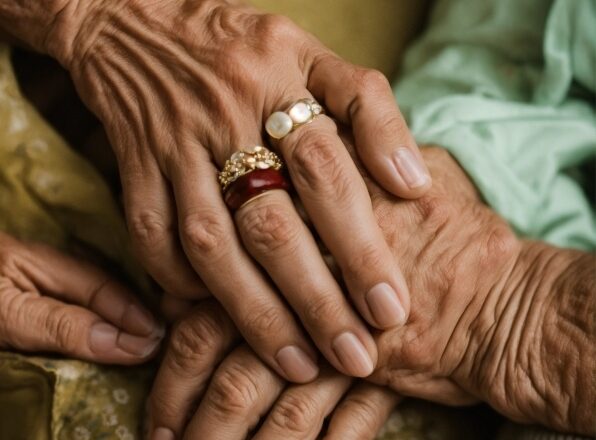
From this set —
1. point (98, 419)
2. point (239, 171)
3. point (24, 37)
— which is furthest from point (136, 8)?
point (98, 419)

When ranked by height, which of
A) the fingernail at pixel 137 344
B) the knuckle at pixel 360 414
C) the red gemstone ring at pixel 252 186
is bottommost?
the knuckle at pixel 360 414

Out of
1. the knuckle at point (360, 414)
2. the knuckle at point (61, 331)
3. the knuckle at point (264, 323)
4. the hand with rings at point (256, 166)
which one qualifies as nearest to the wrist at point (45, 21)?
the hand with rings at point (256, 166)

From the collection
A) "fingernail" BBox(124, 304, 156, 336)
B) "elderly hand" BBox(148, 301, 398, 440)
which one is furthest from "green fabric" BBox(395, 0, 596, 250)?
"fingernail" BBox(124, 304, 156, 336)

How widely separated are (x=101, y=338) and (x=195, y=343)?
136 mm

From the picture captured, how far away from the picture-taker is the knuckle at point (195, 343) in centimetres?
94

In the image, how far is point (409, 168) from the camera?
915 mm

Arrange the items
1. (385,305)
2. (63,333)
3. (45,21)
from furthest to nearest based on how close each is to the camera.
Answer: (45,21), (63,333), (385,305)

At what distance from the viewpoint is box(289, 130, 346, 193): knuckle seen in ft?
2.91

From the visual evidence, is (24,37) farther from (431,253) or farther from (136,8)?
(431,253)

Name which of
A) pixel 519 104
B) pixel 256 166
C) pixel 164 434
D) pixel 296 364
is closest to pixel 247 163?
pixel 256 166

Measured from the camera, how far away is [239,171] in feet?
2.98

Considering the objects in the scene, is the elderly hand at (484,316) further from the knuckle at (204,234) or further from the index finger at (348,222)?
the knuckle at (204,234)

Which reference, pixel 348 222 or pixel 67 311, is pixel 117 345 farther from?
pixel 348 222

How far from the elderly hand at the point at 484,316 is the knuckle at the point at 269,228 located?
0.41 feet
